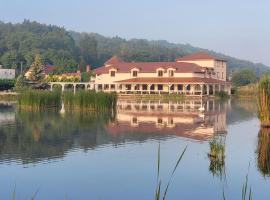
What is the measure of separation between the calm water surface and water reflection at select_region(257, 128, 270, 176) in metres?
0.02

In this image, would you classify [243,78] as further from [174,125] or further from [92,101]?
[174,125]

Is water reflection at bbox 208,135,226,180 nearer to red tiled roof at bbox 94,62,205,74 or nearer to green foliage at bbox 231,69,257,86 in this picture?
red tiled roof at bbox 94,62,205,74

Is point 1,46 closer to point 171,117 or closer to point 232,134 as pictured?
point 171,117

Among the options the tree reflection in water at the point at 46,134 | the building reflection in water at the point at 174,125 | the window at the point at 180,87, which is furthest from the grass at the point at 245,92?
the tree reflection in water at the point at 46,134

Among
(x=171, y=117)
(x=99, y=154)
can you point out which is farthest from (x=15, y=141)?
(x=171, y=117)

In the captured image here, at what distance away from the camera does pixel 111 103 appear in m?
31.4

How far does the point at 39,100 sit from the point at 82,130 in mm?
10382

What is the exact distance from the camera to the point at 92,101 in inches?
1209

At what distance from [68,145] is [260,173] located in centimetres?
695

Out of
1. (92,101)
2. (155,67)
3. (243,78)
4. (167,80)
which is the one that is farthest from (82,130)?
(243,78)

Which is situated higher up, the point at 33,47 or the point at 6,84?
the point at 33,47

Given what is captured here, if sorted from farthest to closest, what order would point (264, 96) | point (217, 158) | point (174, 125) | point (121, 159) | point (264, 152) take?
point (174, 125), point (264, 96), point (264, 152), point (121, 159), point (217, 158)

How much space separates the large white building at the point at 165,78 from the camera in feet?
177

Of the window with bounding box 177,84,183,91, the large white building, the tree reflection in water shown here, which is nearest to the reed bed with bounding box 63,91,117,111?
the tree reflection in water
